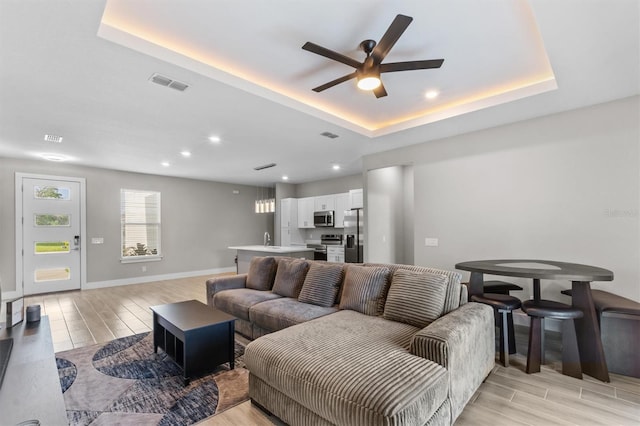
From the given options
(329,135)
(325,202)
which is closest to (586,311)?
Answer: (329,135)

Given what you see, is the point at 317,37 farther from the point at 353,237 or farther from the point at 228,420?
the point at 353,237

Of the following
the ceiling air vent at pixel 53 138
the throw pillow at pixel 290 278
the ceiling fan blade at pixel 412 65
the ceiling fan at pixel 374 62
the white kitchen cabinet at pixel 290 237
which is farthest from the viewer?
the white kitchen cabinet at pixel 290 237

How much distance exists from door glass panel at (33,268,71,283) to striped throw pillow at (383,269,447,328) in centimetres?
686

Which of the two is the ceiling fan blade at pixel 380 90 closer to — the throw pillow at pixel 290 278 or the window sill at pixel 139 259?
the throw pillow at pixel 290 278

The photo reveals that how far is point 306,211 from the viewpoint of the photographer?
28.4 feet

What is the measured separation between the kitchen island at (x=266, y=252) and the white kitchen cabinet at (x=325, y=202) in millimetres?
1615

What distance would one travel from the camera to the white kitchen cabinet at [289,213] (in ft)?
29.1

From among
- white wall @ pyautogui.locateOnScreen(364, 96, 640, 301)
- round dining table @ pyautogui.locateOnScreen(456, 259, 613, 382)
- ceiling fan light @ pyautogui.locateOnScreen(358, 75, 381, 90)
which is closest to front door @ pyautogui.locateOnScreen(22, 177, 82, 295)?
ceiling fan light @ pyautogui.locateOnScreen(358, 75, 381, 90)

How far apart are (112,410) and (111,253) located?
5.67 metres

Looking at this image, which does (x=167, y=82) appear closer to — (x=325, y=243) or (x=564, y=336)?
(x=564, y=336)

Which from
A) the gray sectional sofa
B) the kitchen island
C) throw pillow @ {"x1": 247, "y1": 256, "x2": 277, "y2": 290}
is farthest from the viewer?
the kitchen island

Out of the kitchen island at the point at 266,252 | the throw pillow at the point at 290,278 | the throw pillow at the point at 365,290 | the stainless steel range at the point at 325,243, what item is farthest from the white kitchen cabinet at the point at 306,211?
the throw pillow at the point at 365,290

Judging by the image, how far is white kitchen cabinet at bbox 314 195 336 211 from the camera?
7.91 metres

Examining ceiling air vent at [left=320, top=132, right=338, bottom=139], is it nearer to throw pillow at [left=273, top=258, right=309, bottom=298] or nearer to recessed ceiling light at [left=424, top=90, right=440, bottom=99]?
recessed ceiling light at [left=424, top=90, right=440, bottom=99]
